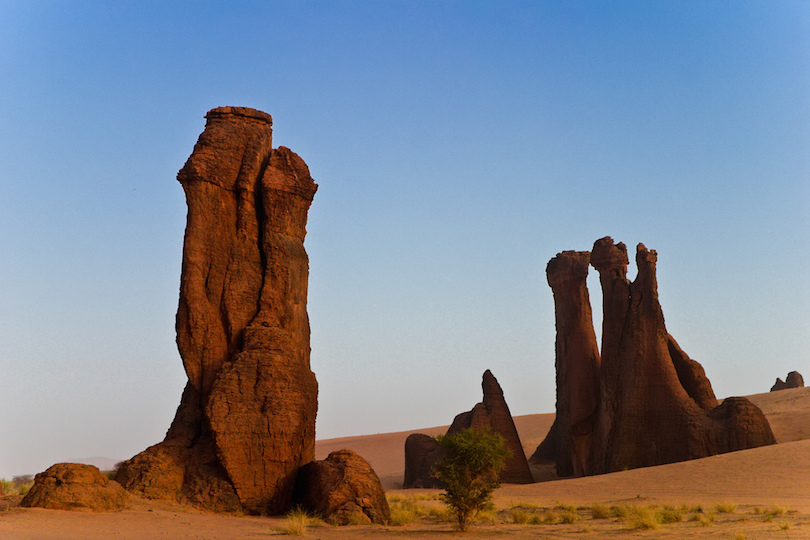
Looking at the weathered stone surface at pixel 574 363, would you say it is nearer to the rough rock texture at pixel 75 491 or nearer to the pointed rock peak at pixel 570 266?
the pointed rock peak at pixel 570 266

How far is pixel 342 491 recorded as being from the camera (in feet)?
56.0

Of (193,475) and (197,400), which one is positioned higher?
(197,400)

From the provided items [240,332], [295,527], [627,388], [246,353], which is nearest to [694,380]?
[627,388]

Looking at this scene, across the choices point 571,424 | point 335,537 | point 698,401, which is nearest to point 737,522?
point 335,537

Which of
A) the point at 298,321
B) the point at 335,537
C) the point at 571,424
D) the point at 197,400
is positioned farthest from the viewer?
the point at 571,424

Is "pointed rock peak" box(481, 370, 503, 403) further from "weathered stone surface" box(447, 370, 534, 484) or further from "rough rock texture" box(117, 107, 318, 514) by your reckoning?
"rough rock texture" box(117, 107, 318, 514)

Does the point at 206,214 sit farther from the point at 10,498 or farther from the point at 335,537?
the point at 335,537

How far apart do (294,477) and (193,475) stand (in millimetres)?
2383

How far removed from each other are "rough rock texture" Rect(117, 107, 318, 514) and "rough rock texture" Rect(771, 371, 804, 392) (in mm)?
60353

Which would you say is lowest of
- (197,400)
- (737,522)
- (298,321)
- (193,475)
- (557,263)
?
(737,522)

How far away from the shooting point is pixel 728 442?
29.1 metres

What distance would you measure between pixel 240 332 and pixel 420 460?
18841mm

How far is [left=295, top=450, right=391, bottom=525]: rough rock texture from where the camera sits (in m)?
16.6

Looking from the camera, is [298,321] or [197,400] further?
[298,321]
